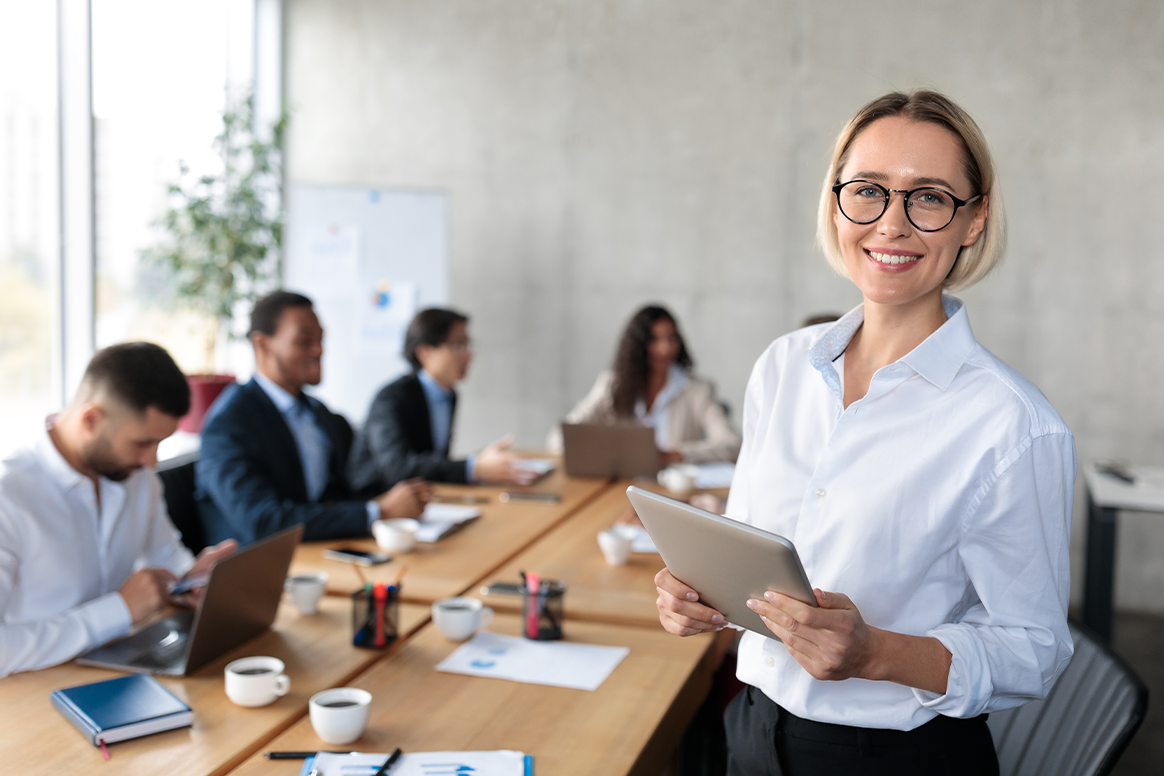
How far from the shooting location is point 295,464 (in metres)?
3.04

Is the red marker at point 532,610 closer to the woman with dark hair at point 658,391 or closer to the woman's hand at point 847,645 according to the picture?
the woman's hand at point 847,645

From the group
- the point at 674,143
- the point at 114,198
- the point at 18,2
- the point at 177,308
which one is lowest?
the point at 177,308

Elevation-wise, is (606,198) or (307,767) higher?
(606,198)

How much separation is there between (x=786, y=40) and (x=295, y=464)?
3.75m

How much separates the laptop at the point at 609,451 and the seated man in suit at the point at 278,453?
939mm

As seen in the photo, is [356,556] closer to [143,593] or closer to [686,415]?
[143,593]

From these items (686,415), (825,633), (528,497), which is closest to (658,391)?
(686,415)

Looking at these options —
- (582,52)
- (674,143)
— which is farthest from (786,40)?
(582,52)

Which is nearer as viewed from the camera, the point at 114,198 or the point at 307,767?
the point at 307,767

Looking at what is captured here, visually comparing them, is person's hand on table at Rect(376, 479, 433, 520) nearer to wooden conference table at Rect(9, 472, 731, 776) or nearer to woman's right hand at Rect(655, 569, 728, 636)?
wooden conference table at Rect(9, 472, 731, 776)

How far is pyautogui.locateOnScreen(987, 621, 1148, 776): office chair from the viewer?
4.62 feet

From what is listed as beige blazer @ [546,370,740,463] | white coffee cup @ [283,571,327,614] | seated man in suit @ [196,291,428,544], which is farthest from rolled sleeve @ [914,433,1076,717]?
beige blazer @ [546,370,740,463]

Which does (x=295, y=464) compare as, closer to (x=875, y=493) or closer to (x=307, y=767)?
(x=307, y=767)

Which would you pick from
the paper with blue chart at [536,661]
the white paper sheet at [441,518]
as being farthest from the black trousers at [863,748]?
the white paper sheet at [441,518]
